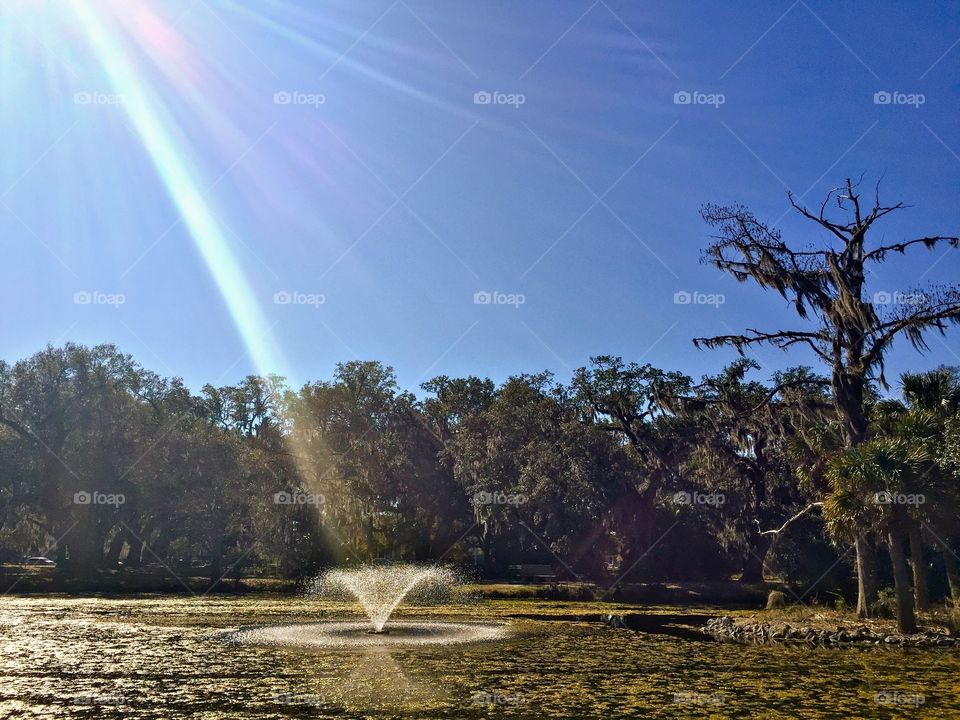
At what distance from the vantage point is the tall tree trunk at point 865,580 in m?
31.8

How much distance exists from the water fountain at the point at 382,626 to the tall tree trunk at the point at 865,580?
13.8 meters

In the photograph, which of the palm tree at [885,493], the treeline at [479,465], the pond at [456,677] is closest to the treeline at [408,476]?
the treeline at [479,465]

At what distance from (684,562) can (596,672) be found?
37.4 meters

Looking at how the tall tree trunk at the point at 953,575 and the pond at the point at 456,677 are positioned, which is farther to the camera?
the tall tree trunk at the point at 953,575

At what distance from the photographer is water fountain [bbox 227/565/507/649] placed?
24391mm

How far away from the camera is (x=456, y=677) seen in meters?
18.2

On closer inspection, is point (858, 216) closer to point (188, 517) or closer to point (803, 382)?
point (803, 382)

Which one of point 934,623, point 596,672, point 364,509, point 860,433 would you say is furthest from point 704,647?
point 364,509

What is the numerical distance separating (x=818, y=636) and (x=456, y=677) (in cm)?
1454

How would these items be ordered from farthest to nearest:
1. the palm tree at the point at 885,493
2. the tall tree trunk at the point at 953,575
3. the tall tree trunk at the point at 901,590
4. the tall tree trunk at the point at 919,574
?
the tall tree trunk at the point at 953,575 → the tall tree trunk at the point at 919,574 → the tall tree trunk at the point at 901,590 → the palm tree at the point at 885,493

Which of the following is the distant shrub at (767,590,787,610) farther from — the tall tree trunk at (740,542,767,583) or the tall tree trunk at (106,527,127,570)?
the tall tree trunk at (106,527,127,570)

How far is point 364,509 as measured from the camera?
57188 mm

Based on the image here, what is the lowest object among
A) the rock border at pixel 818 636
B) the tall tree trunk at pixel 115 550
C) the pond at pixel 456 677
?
the rock border at pixel 818 636

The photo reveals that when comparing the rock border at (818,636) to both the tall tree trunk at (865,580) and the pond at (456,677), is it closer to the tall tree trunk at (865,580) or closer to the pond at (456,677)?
the pond at (456,677)
